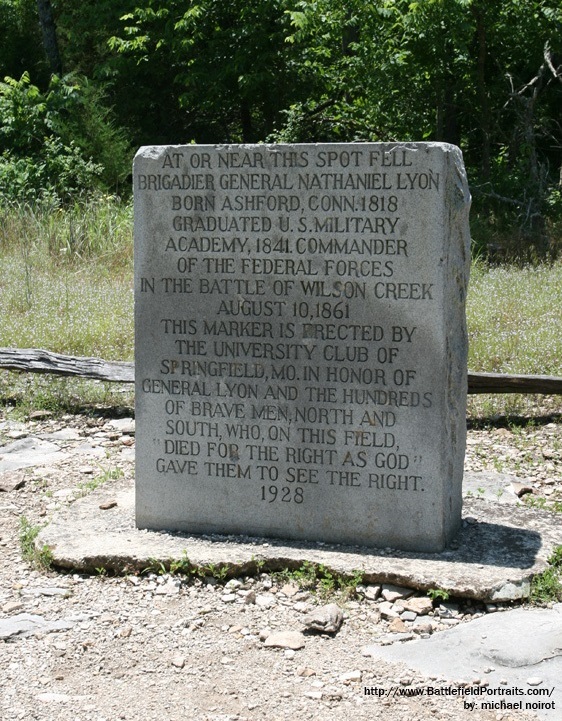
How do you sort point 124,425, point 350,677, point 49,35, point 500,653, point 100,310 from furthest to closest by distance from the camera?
point 49,35, point 100,310, point 124,425, point 500,653, point 350,677

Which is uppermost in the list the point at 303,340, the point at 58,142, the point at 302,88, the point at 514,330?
the point at 302,88

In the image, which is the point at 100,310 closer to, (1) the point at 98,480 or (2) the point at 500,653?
(1) the point at 98,480

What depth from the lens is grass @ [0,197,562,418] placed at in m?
7.45

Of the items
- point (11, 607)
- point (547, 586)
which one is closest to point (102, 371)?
point (11, 607)

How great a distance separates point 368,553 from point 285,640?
0.75 meters

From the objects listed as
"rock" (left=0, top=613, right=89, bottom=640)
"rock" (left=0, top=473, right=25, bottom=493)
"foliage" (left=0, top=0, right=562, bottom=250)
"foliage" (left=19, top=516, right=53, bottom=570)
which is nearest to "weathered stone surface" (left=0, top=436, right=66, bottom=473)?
"rock" (left=0, top=473, right=25, bottom=493)

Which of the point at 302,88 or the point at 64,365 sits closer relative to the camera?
the point at 64,365

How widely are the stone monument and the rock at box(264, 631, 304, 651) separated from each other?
2.49ft

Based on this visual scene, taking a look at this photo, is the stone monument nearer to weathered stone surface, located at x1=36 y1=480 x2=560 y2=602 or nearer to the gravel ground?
weathered stone surface, located at x1=36 y1=480 x2=560 y2=602

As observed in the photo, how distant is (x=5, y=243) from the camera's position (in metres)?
12.3

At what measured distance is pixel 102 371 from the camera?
725cm

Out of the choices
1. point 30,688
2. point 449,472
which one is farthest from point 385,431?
point 30,688

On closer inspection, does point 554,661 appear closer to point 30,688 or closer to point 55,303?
point 30,688

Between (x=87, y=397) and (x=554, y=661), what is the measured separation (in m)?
4.69
